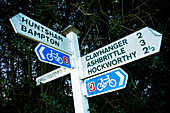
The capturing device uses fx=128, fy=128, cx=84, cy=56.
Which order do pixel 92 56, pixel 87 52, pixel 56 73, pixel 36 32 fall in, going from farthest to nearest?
pixel 87 52
pixel 56 73
pixel 92 56
pixel 36 32

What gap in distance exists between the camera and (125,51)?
137cm

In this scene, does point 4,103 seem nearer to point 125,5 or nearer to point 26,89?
point 26,89

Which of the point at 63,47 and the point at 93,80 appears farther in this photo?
the point at 63,47

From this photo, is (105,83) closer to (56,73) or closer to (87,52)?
(56,73)

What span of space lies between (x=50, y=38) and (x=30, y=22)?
10.4 inches

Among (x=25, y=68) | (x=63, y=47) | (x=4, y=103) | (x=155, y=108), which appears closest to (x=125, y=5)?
(x=63, y=47)

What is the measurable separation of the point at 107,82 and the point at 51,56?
0.67 m

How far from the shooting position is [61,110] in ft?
6.65

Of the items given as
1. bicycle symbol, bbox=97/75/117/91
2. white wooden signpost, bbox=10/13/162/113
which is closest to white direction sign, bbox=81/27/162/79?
white wooden signpost, bbox=10/13/162/113

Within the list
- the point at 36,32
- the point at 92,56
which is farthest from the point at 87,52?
the point at 36,32

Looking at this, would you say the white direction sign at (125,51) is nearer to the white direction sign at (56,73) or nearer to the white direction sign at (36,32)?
the white direction sign at (56,73)

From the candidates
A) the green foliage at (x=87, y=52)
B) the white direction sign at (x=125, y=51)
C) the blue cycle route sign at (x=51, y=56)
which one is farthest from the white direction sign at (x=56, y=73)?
the green foliage at (x=87, y=52)

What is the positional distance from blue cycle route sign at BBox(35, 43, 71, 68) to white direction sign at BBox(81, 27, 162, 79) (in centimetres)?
24

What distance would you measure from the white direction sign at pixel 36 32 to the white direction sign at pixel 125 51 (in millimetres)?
357
